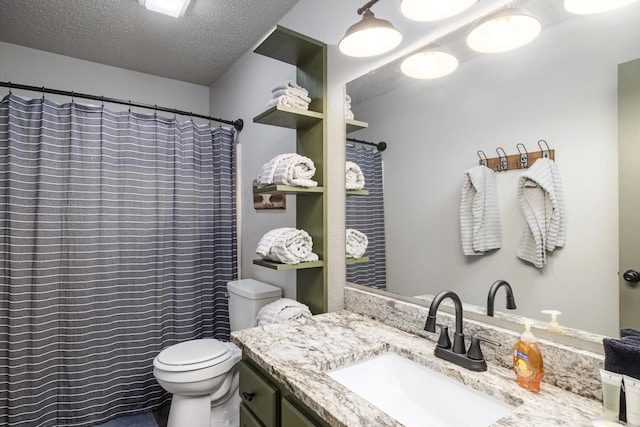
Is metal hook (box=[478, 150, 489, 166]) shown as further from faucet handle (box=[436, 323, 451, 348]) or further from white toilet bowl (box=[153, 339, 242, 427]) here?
white toilet bowl (box=[153, 339, 242, 427])

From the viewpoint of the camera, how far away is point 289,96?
5.39ft

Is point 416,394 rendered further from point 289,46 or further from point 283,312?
point 289,46

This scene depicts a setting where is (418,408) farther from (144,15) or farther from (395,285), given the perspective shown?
(144,15)

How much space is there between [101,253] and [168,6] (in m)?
1.55

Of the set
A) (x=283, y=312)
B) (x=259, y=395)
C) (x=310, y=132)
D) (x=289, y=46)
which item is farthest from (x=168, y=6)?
(x=259, y=395)

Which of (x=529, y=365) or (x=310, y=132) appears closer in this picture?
(x=529, y=365)

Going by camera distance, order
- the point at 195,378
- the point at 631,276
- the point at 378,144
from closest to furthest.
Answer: the point at 631,276
the point at 378,144
the point at 195,378

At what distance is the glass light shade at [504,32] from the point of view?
0.97 meters

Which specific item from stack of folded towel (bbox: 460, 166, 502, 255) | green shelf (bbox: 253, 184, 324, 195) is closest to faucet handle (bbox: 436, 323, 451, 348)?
stack of folded towel (bbox: 460, 166, 502, 255)

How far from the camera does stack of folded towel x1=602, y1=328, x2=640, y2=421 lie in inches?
27.4

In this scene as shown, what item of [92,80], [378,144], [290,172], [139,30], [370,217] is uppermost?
[139,30]

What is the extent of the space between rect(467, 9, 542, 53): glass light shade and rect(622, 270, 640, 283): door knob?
688 mm

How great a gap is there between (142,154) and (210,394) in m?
1.59

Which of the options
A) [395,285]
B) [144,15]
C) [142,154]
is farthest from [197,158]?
[395,285]
